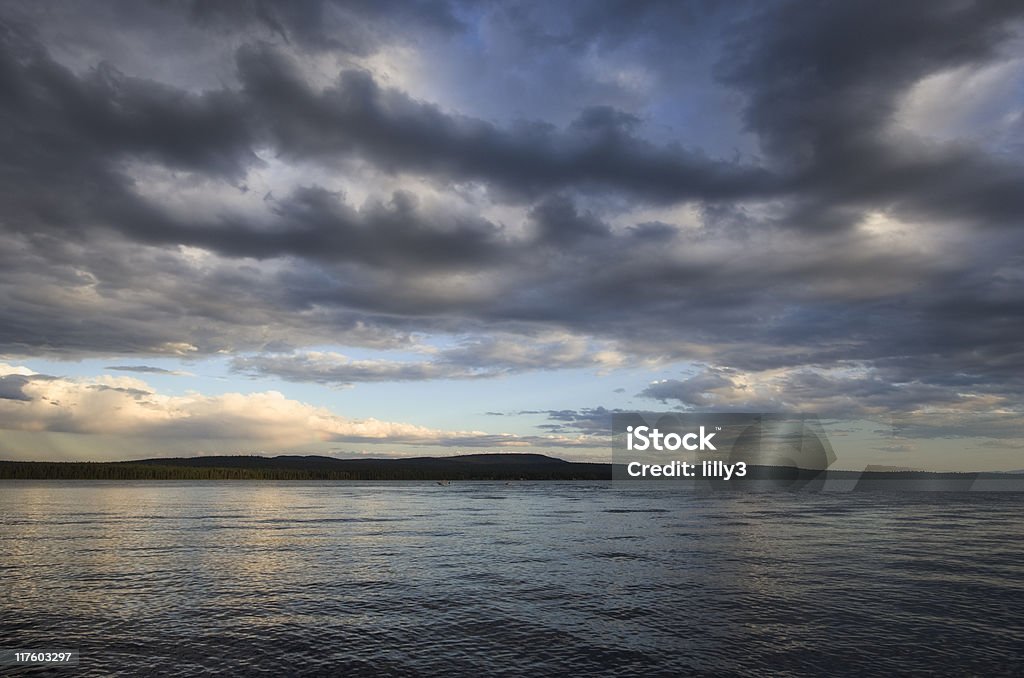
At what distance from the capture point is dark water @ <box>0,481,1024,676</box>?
76.3 ft

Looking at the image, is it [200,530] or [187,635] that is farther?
[200,530]

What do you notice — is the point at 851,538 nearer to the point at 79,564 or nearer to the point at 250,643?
the point at 250,643

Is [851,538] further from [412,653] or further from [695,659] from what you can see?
[412,653]

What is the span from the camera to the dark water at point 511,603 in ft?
76.3

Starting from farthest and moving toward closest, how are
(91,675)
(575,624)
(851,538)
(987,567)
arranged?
(851,538)
(987,567)
(575,624)
(91,675)

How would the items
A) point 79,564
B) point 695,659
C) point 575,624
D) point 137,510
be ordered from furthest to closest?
point 137,510 → point 79,564 → point 575,624 → point 695,659

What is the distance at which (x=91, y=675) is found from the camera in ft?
68.7

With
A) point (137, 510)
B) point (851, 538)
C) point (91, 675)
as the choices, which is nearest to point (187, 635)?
point (91, 675)

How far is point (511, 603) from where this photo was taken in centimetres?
3238

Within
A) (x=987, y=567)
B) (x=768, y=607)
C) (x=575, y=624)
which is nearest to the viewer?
(x=575, y=624)

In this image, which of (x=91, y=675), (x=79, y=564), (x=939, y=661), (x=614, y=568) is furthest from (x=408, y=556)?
(x=939, y=661)

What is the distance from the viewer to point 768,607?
32281 millimetres

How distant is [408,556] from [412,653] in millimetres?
25767

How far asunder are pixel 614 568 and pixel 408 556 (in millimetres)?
14988
